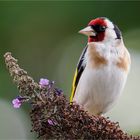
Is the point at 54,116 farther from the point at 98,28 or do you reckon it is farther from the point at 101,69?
the point at 98,28

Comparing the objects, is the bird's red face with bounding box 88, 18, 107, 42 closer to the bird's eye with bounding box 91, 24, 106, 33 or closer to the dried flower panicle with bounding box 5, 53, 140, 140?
the bird's eye with bounding box 91, 24, 106, 33

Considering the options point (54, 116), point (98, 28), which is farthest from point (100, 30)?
point (54, 116)

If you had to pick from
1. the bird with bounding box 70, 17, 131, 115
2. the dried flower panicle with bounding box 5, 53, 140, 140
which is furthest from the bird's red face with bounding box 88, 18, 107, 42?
the dried flower panicle with bounding box 5, 53, 140, 140

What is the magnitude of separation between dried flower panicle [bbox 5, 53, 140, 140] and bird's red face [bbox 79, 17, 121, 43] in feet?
3.12

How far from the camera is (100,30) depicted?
4.35m

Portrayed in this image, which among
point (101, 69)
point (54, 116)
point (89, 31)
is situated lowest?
point (54, 116)

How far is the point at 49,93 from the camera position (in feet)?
10.8

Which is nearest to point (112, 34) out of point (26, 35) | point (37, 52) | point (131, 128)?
point (131, 128)

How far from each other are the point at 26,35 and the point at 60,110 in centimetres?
235

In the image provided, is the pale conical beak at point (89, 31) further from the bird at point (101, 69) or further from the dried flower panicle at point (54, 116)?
the dried flower panicle at point (54, 116)

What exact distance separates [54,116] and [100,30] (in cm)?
114

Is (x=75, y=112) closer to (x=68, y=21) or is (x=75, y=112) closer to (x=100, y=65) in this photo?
(x=100, y=65)

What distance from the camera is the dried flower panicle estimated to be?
3219 millimetres

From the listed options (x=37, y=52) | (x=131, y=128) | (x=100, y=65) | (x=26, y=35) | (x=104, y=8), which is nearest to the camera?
(x=100, y=65)
